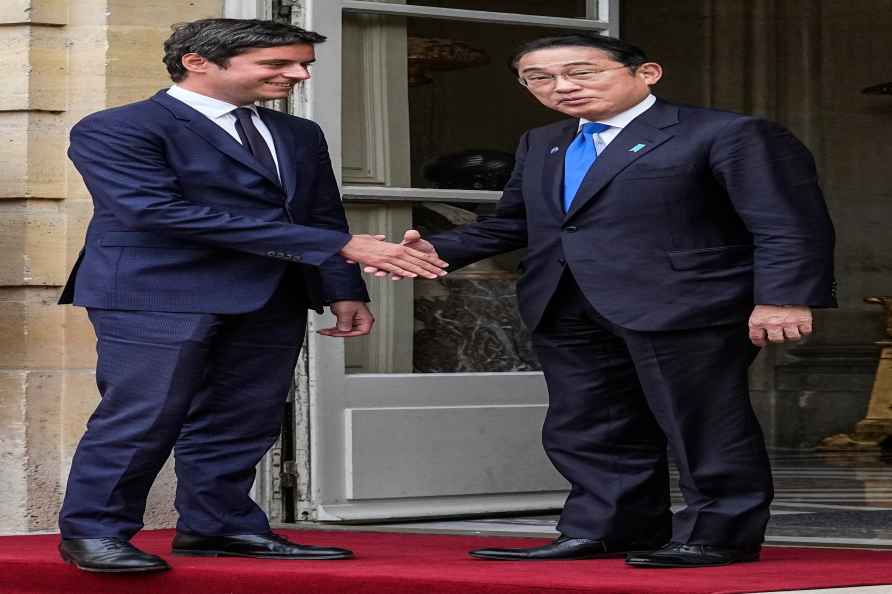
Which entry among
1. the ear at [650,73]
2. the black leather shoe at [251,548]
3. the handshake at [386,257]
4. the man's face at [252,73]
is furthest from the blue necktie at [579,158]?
the black leather shoe at [251,548]

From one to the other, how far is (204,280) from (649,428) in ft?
3.67

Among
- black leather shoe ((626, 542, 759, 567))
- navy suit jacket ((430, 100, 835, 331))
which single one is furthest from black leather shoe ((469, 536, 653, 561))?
navy suit jacket ((430, 100, 835, 331))

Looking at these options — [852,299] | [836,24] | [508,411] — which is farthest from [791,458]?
[508,411]

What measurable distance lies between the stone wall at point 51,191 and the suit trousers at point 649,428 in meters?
1.68

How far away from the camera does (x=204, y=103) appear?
13.7ft

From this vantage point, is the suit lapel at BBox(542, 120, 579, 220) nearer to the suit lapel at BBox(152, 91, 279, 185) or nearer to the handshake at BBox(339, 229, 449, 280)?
the handshake at BBox(339, 229, 449, 280)

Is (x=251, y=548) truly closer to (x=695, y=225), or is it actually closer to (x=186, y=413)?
(x=186, y=413)

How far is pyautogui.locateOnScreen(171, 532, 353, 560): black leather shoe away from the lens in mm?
4150

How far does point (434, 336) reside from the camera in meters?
5.77

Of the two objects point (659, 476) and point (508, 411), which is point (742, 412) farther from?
point (508, 411)

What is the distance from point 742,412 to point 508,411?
183 cm

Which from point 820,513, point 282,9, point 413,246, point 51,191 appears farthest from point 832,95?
point 413,246

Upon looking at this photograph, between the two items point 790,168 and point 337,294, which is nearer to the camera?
point 790,168

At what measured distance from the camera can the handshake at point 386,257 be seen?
4035 millimetres
